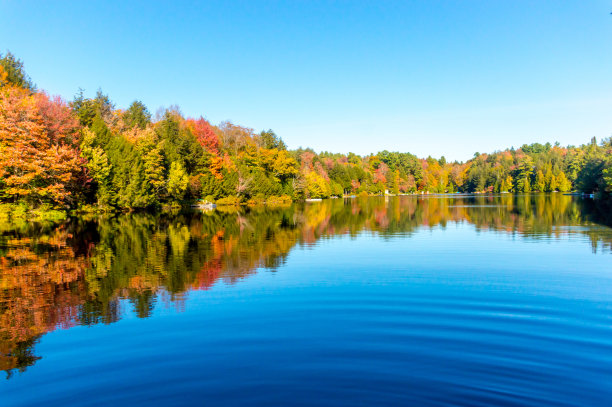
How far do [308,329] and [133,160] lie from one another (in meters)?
44.8

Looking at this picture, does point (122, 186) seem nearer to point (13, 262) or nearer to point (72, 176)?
point (72, 176)

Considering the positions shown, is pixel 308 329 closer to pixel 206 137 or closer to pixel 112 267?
pixel 112 267

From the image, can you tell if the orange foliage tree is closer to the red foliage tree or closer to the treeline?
the treeline

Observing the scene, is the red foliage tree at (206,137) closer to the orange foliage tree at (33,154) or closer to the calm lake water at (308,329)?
the orange foliage tree at (33,154)

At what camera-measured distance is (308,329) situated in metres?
7.58

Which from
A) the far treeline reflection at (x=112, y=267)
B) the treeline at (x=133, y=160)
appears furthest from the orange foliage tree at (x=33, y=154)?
the far treeline reflection at (x=112, y=267)

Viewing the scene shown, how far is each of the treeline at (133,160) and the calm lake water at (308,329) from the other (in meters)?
25.5

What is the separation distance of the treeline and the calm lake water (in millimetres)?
25532

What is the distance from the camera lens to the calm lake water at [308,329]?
5309 millimetres

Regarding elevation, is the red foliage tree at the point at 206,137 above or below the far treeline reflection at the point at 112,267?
above

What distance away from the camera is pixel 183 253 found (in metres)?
16.4

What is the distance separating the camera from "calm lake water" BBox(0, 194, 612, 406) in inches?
209

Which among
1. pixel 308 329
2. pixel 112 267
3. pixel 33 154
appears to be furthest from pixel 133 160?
pixel 308 329

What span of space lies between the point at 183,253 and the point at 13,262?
581 cm
